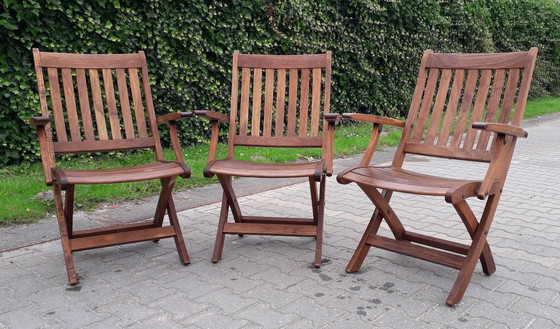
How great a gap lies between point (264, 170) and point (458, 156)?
1176 millimetres

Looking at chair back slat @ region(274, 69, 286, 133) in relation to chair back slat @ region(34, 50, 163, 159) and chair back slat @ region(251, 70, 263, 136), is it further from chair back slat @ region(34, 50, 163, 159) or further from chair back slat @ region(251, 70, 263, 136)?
chair back slat @ region(34, 50, 163, 159)

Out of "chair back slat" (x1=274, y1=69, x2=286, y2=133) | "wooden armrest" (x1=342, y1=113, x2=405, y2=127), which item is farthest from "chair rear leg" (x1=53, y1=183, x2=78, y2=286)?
"wooden armrest" (x1=342, y1=113, x2=405, y2=127)

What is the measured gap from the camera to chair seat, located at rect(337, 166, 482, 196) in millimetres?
2921

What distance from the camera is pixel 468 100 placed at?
3668 mm

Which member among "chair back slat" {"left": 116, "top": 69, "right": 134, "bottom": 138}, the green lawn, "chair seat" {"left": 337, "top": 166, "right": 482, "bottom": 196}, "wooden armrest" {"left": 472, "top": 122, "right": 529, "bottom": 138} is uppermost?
"wooden armrest" {"left": 472, "top": 122, "right": 529, "bottom": 138}

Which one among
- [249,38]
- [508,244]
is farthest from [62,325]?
[249,38]

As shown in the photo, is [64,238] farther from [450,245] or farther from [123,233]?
[450,245]

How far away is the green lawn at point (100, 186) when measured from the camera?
4328mm

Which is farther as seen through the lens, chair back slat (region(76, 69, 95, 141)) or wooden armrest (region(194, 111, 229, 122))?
chair back slat (region(76, 69, 95, 141))

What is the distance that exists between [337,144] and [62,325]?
5254mm

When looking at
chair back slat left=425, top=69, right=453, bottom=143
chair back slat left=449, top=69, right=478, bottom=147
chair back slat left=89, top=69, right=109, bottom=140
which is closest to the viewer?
chair back slat left=449, top=69, right=478, bottom=147

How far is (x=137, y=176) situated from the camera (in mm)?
3209

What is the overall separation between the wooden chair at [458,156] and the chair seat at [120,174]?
975mm

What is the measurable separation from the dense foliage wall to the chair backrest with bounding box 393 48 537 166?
11.0 feet
